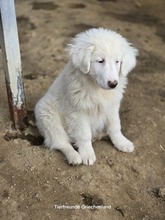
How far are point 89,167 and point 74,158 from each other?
0.56 ft

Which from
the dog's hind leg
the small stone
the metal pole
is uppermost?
the metal pole

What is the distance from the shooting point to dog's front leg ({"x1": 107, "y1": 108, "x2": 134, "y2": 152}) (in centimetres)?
391

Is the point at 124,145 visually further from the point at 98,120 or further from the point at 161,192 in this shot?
the point at 161,192

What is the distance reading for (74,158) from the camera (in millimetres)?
3666

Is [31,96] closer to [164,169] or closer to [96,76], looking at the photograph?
[96,76]

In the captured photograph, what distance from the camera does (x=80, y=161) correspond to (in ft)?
12.1

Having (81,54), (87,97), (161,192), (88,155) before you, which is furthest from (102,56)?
(161,192)

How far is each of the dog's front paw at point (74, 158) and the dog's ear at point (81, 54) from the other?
2.64 ft

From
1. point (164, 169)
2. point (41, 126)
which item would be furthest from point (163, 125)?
point (41, 126)

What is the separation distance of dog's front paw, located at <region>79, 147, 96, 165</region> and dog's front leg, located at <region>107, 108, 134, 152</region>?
12.0 inches

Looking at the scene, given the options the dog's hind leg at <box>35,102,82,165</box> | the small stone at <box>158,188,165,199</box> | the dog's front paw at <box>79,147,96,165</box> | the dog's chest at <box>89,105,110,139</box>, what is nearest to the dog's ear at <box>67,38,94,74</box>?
the dog's chest at <box>89,105,110,139</box>

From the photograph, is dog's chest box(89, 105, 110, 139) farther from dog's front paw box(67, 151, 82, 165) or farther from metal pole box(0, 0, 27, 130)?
metal pole box(0, 0, 27, 130)

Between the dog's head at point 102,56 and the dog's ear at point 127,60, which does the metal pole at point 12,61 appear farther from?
the dog's ear at point 127,60

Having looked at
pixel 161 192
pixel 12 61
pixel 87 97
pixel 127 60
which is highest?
pixel 127 60
